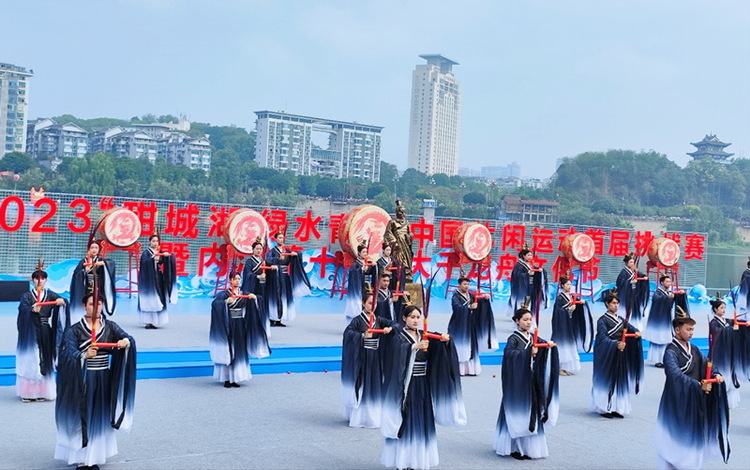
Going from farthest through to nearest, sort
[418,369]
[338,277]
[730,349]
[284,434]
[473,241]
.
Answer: [338,277]
[473,241]
[730,349]
[284,434]
[418,369]

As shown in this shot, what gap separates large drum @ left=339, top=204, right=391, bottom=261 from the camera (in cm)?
1368

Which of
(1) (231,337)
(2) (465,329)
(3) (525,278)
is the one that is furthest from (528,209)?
(1) (231,337)

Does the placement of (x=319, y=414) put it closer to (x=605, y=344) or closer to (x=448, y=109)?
(x=605, y=344)

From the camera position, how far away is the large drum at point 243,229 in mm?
12883

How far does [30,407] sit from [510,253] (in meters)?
11.8

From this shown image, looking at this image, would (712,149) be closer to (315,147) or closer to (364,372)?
(315,147)

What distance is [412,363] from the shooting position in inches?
226

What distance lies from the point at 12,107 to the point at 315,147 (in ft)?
69.9

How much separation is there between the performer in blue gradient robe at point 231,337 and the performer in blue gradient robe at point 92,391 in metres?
2.36

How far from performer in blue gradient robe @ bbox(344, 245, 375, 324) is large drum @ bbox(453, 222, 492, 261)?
298 cm

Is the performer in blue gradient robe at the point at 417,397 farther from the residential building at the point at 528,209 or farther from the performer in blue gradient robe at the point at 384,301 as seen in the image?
the residential building at the point at 528,209

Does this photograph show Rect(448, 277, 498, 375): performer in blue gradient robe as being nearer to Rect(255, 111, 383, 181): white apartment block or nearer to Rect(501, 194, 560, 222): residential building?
Rect(501, 194, 560, 222): residential building

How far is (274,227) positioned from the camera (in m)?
14.1

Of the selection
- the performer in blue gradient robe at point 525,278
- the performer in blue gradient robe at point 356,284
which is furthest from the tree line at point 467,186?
the performer in blue gradient robe at point 525,278
